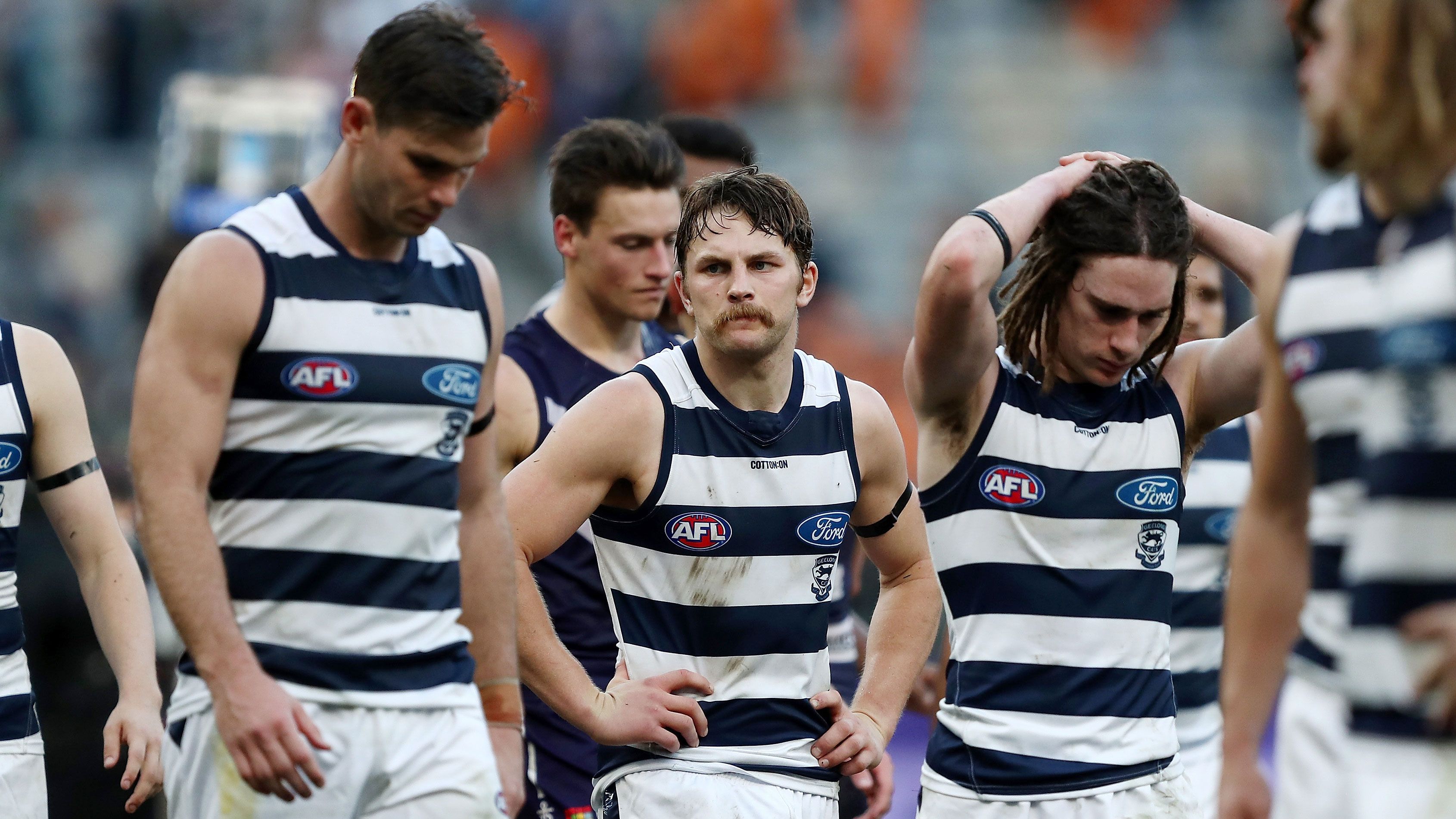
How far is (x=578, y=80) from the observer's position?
13484 mm

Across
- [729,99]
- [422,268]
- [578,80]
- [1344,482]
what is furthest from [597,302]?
[729,99]

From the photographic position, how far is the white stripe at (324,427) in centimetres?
371

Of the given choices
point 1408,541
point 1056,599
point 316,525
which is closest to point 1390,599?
point 1408,541

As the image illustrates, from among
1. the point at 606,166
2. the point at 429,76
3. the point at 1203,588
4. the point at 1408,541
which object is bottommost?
the point at 1203,588

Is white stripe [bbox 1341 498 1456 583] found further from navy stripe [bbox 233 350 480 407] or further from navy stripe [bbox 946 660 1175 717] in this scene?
navy stripe [bbox 233 350 480 407]

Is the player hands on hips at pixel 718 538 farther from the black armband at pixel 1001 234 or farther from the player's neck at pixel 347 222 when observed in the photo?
the player's neck at pixel 347 222

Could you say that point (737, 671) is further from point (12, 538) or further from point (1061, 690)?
point (12, 538)

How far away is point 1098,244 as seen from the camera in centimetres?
408

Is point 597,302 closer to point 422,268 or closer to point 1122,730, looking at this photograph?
point 422,268

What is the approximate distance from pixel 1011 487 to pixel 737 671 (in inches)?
34.1

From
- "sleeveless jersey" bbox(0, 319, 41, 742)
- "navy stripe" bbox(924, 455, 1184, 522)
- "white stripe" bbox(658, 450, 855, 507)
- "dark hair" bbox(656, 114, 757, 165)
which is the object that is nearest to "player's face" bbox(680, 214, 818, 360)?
"white stripe" bbox(658, 450, 855, 507)

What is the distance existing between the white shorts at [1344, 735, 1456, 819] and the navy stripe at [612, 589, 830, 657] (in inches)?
56.5

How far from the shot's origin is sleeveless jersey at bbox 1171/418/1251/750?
5.52 m

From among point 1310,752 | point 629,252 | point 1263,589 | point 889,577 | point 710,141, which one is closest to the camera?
point 1310,752
